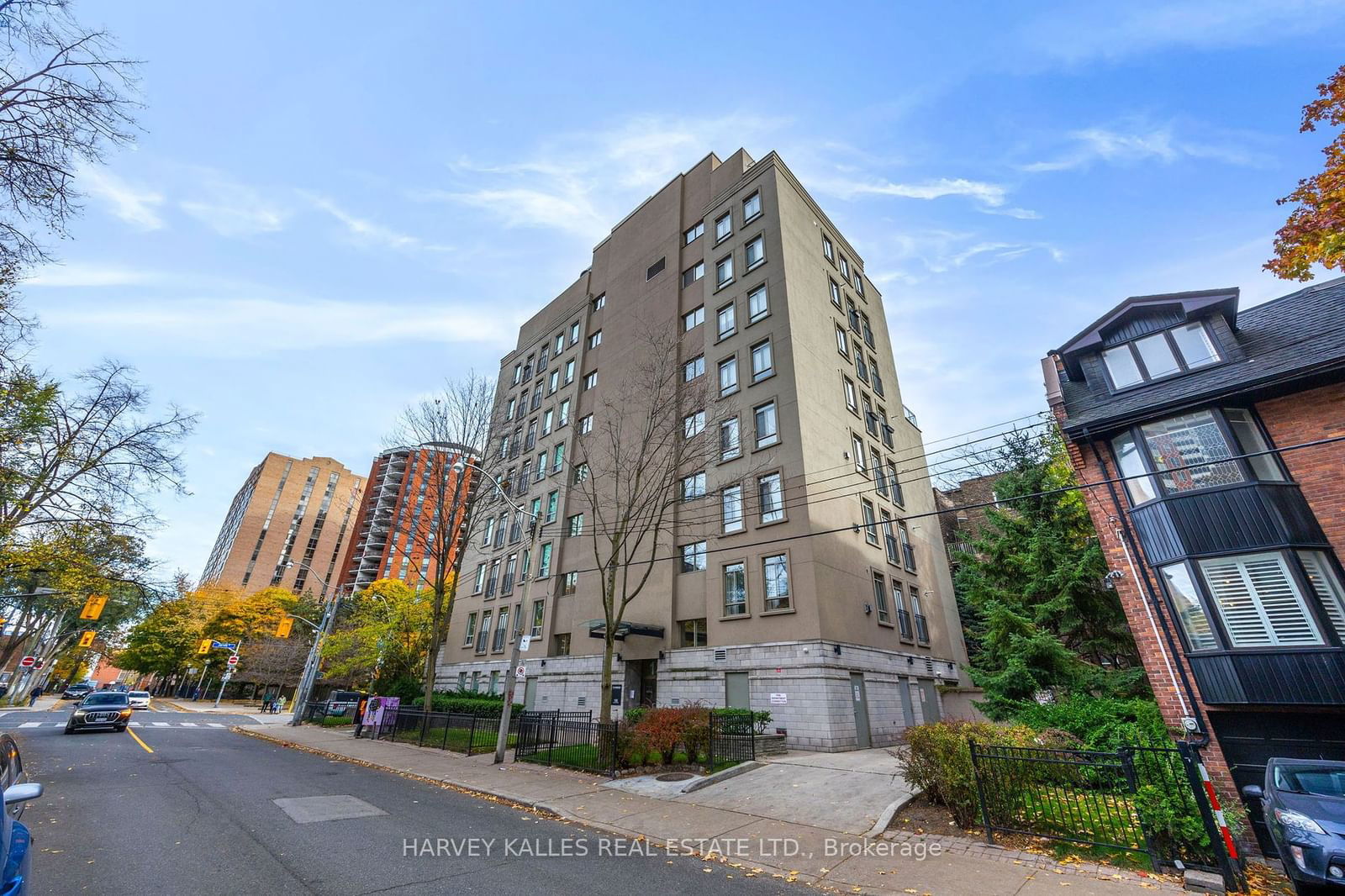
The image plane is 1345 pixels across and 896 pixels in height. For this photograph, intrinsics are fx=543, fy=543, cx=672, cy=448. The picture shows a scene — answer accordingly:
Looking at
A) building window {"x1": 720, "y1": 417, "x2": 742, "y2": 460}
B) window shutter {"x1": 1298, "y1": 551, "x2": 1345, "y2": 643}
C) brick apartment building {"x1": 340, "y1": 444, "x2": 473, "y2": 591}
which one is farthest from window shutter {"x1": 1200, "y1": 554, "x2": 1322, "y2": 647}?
brick apartment building {"x1": 340, "y1": 444, "x2": 473, "y2": 591}

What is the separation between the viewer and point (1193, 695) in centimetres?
1061

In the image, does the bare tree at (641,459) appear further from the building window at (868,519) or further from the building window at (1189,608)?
the building window at (1189,608)

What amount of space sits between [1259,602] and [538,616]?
2677cm

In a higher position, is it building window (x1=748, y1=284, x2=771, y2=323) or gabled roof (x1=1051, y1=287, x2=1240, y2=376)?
building window (x1=748, y1=284, x2=771, y2=323)

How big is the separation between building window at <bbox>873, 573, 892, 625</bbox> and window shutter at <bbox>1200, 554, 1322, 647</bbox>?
40.1ft

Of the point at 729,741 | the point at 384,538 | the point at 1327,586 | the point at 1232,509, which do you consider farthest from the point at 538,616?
the point at 384,538

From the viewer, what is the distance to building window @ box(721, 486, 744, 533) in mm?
22047

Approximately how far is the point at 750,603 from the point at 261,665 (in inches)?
1898

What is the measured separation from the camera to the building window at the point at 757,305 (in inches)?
995

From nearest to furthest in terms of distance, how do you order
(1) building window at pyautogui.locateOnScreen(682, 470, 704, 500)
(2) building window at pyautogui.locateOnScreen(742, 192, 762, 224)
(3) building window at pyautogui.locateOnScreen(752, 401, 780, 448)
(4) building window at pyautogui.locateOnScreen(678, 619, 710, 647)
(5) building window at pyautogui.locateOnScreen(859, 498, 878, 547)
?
(4) building window at pyautogui.locateOnScreen(678, 619, 710, 647) → (3) building window at pyautogui.locateOnScreen(752, 401, 780, 448) → (5) building window at pyautogui.locateOnScreen(859, 498, 878, 547) → (1) building window at pyautogui.locateOnScreen(682, 470, 704, 500) → (2) building window at pyautogui.locateOnScreen(742, 192, 762, 224)

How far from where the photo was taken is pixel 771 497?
21.5 meters

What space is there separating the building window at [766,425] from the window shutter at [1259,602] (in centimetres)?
1343

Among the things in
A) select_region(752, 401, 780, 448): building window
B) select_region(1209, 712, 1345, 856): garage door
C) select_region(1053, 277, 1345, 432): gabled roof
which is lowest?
select_region(1209, 712, 1345, 856): garage door

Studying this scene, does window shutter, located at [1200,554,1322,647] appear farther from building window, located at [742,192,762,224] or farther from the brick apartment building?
the brick apartment building
